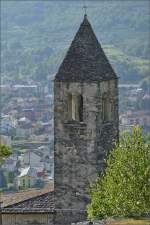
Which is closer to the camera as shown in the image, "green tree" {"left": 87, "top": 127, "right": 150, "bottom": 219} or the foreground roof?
"green tree" {"left": 87, "top": 127, "right": 150, "bottom": 219}

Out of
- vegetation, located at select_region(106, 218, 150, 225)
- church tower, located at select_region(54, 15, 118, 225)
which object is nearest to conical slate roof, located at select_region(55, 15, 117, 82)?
church tower, located at select_region(54, 15, 118, 225)

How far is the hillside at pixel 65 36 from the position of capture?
160 metres

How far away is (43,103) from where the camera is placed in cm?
13712

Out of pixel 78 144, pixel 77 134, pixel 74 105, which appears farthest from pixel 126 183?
pixel 74 105

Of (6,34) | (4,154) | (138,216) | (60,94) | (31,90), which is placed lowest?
(138,216)

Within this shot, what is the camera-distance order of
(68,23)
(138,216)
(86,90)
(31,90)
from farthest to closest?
1. (68,23)
2. (31,90)
3. (86,90)
4. (138,216)

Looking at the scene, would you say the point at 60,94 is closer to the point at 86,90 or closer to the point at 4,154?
the point at 86,90

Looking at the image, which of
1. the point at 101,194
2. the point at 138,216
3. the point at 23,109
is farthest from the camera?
the point at 23,109

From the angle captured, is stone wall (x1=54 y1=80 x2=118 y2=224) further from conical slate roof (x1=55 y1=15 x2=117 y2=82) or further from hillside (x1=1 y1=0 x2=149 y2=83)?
hillside (x1=1 y1=0 x2=149 y2=83)

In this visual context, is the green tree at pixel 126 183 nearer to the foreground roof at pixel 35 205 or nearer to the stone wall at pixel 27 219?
the stone wall at pixel 27 219

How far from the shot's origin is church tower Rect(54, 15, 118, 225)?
104 ft

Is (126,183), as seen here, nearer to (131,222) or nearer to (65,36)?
(131,222)

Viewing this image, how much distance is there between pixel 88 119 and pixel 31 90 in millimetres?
121232

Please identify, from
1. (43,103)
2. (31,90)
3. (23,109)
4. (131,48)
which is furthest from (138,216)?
(131,48)
